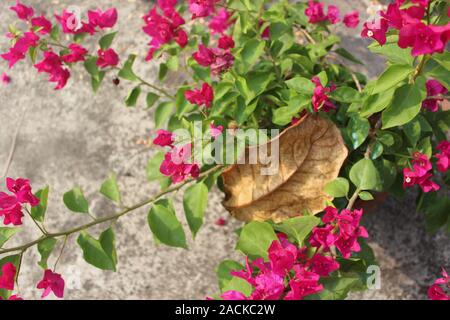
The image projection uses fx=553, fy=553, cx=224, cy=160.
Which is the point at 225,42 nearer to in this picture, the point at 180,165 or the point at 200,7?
the point at 200,7

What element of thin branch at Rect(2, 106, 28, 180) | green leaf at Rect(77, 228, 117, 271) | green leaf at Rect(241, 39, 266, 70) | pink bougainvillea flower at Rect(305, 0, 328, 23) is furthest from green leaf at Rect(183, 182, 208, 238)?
thin branch at Rect(2, 106, 28, 180)

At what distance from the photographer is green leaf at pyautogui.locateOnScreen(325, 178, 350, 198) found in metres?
1.06

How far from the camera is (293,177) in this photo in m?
1.19

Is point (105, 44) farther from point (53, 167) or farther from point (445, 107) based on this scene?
point (445, 107)

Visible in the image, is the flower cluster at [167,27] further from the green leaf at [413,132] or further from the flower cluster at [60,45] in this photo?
the green leaf at [413,132]

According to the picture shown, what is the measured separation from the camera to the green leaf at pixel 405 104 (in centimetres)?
91

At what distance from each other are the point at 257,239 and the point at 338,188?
0.65 feet

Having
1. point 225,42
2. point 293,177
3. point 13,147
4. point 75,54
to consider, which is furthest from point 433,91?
point 13,147

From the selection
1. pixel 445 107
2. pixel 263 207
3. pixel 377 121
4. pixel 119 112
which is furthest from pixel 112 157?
pixel 445 107

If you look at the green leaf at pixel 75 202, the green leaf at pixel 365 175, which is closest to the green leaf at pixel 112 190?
the green leaf at pixel 75 202

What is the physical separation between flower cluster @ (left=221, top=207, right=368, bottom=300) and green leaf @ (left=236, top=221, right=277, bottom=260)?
0.03 metres

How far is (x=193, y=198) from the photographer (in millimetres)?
1116

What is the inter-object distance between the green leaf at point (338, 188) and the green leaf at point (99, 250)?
0.43 meters

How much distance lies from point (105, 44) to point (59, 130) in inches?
22.2
